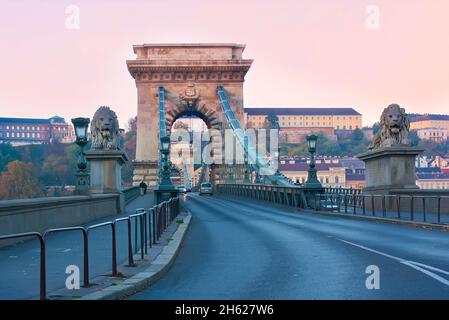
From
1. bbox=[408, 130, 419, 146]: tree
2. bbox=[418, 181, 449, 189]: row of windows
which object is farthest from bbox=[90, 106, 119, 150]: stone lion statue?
bbox=[418, 181, 449, 189]: row of windows

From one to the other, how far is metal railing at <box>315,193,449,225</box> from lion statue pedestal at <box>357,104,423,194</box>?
0.55 meters

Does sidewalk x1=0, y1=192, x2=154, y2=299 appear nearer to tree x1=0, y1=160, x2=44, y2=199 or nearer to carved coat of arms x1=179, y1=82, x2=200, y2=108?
carved coat of arms x1=179, y1=82, x2=200, y2=108

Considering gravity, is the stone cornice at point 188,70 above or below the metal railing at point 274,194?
above

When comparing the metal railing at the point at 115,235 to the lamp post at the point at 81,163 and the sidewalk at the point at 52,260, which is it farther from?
the lamp post at the point at 81,163

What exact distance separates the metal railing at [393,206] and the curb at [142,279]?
915cm

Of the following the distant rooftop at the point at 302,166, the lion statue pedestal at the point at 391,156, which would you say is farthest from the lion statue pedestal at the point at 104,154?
the distant rooftop at the point at 302,166

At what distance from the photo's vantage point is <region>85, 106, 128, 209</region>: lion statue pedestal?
26.6m

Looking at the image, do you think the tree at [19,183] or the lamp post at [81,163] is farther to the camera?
the tree at [19,183]

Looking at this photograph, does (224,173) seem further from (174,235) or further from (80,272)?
(80,272)

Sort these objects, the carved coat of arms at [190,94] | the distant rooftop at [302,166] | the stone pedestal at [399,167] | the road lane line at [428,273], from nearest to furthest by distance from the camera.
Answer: the road lane line at [428,273] → the stone pedestal at [399,167] → the carved coat of arms at [190,94] → the distant rooftop at [302,166]

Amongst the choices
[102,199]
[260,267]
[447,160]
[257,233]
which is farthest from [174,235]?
[447,160]

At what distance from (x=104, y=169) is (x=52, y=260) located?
61.0ft

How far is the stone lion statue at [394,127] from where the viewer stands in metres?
26.0

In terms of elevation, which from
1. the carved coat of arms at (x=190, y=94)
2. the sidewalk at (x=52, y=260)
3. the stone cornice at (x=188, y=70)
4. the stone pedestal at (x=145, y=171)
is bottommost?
the sidewalk at (x=52, y=260)
